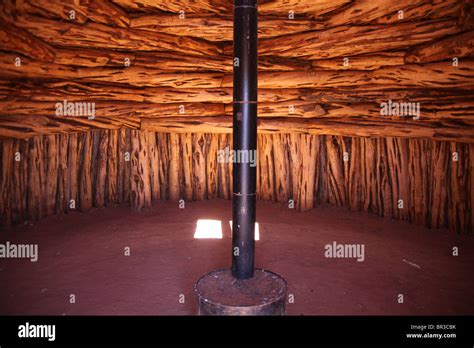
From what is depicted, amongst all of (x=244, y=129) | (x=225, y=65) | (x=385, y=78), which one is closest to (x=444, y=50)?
(x=385, y=78)

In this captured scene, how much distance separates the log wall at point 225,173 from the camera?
6332 mm

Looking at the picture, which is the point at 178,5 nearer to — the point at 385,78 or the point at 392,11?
the point at 392,11

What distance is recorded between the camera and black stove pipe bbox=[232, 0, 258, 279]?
12.3ft

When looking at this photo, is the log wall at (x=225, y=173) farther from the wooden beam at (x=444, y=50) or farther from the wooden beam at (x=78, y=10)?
the wooden beam at (x=78, y=10)

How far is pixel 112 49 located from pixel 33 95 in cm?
139

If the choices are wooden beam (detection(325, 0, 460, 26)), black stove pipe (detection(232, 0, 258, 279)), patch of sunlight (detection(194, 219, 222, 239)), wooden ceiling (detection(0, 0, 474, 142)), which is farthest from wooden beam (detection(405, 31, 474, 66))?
patch of sunlight (detection(194, 219, 222, 239))

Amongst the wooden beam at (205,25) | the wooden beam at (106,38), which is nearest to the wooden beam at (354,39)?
the wooden beam at (205,25)

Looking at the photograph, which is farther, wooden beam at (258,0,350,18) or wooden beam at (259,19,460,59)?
wooden beam at (258,0,350,18)

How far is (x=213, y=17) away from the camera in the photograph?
19.2ft

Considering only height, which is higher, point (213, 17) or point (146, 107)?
Answer: point (213, 17)

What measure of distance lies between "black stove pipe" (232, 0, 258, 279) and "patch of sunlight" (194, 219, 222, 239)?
7.94ft

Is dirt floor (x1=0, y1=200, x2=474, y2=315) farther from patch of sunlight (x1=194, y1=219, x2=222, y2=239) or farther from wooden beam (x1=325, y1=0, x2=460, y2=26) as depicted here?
wooden beam (x1=325, y1=0, x2=460, y2=26)
